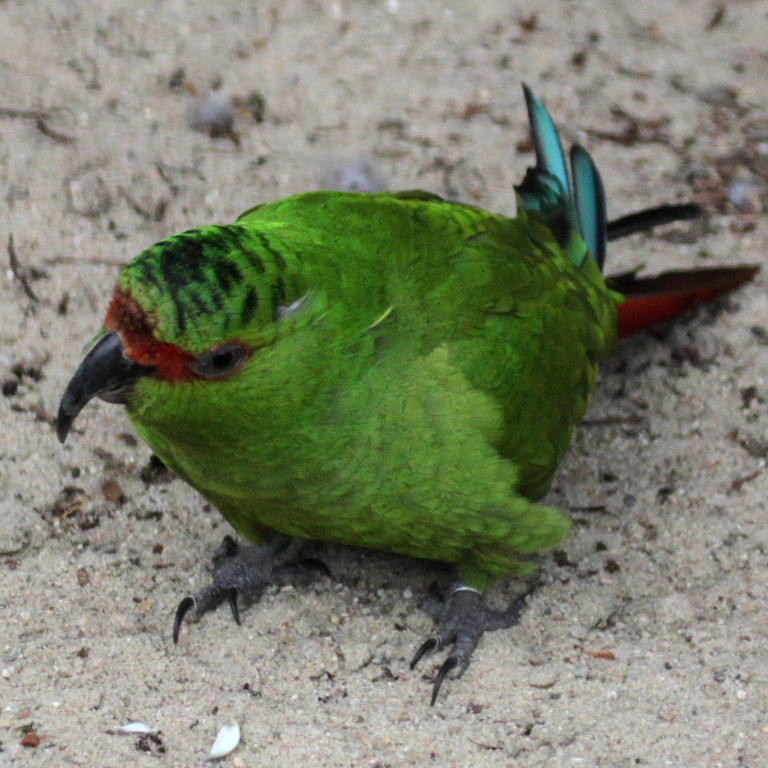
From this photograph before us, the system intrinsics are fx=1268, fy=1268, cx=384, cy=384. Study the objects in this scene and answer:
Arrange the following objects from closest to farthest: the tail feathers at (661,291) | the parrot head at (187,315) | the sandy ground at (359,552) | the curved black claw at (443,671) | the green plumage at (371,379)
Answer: the parrot head at (187,315), the green plumage at (371,379), the sandy ground at (359,552), the curved black claw at (443,671), the tail feathers at (661,291)

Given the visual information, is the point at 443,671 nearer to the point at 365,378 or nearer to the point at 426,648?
the point at 426,648

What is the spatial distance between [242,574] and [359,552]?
440mm

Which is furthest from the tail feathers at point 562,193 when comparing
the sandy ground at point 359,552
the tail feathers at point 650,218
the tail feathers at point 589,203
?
the sandy ground at point 359,552

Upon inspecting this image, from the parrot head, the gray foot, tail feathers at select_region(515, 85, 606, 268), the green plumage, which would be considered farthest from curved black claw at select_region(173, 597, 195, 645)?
tail feathers at select_region(515, 85, 606, 268)

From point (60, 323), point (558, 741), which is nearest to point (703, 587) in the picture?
point (558, 741)

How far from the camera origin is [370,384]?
133 inches

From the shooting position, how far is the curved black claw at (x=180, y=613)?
365 cm

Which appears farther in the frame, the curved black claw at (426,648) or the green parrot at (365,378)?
the curved black claw at (426,648)

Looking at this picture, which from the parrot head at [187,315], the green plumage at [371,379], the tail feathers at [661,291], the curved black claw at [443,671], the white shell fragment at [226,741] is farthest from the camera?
the tail feathers at [661,291]

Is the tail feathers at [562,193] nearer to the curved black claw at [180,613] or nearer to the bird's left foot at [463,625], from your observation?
the bird's left foot at [463,625]

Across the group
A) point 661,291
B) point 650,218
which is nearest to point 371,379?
point 661,291

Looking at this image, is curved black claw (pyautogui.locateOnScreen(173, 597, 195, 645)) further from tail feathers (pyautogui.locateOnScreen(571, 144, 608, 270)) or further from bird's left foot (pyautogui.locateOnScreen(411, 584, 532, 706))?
tail feathers (pyautogui.locateOnScreen(571, 144, 608, 270))

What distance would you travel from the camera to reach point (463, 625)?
3.79 metres

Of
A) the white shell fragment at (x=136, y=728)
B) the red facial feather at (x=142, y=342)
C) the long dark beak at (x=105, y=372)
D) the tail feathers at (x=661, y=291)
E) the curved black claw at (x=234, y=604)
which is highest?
the red facial feather at (x=142, y=342)
